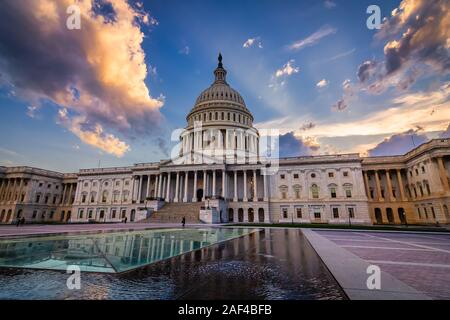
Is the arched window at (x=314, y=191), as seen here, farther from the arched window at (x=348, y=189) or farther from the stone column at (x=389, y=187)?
the stone column at (x=389, y=187)

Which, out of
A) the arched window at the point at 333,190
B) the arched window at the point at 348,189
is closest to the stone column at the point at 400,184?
the arched window at the point at 348,189

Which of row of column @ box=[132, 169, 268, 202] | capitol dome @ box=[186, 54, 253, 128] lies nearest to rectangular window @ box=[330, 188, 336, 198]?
row of column @ box=[132, 169, 268, 202]

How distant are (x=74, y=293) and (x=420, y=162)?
190ft

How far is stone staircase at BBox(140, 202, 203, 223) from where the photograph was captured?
41.1 m

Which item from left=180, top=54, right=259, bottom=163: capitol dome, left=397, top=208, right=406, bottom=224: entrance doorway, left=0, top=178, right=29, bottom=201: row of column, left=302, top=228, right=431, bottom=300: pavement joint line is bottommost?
left=302, top=228, right=431, bottom=300: pavement joint line

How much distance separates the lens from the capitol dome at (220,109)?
70250mm

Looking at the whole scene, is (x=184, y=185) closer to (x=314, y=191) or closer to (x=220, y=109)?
(x=220, y=109)

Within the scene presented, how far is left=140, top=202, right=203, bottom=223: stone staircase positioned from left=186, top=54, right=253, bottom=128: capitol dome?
2963 centimetres

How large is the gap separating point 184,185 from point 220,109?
1102 inches

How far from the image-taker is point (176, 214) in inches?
1689

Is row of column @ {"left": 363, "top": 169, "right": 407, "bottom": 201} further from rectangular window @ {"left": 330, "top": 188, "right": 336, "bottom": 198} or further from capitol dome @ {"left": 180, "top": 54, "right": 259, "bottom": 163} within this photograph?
capitol dome @ {"left": 180, "top": 54, "right": 259, "bottom": 163}

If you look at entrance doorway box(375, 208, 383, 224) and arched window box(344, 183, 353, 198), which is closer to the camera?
arched window box(344, 183, 353, 198)
